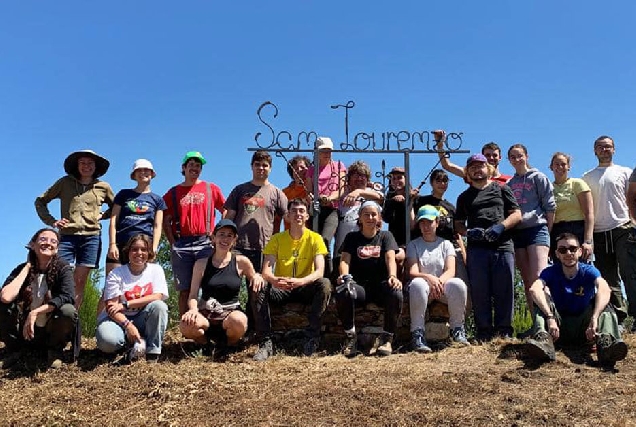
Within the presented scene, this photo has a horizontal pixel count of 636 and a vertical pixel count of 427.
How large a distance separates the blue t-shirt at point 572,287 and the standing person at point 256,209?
312 cm

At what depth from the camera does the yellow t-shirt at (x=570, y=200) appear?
24.7ft

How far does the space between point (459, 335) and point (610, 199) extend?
2496 mm

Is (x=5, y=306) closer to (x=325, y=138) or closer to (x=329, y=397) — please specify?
(x=329, y=397)

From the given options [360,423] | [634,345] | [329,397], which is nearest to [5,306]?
[329,397]

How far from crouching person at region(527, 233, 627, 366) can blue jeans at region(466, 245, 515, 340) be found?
1.55ft

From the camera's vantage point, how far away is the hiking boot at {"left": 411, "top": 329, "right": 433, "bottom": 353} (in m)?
6.86

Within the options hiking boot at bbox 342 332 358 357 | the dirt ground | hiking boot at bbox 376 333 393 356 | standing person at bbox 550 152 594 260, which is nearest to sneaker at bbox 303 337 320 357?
the dirt ground

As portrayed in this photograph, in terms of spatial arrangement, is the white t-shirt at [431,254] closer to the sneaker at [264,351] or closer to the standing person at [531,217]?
the standing person at [531,217]

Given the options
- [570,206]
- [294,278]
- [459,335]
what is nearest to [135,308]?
[294,278]

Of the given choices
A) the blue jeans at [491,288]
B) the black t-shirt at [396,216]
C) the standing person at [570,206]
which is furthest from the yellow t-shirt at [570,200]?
the black t-shirt at [396,216]

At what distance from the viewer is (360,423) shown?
4.99m

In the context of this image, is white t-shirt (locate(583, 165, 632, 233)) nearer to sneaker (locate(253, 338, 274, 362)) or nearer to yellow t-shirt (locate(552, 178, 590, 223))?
yellow t-shirt (locate(552, 178, 590, 223))

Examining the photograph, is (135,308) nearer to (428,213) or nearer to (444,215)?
(428,213)

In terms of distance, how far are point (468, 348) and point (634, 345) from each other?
5.52 ft
